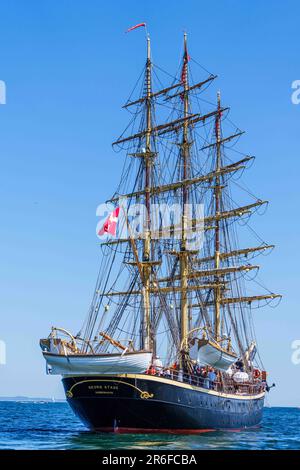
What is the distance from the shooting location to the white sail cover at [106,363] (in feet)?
148

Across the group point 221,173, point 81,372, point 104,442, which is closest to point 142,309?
point 81,372

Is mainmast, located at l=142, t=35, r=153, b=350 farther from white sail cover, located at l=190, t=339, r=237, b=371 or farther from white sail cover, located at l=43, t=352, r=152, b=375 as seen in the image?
white sail cover, located at l=43, t=352, r=152, b=375

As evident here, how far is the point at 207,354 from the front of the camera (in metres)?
51.8

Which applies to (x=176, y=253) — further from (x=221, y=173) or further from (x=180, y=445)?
(x=180, y=445)

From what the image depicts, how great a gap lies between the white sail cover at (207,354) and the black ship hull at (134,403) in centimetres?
253

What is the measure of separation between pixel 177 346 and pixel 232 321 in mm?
19602

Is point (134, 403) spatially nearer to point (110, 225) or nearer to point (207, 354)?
point (207, 354)

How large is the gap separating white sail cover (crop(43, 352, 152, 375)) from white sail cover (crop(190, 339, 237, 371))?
6.30 meters

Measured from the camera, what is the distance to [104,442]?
4066 centimetres

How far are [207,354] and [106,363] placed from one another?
30.8 ft
